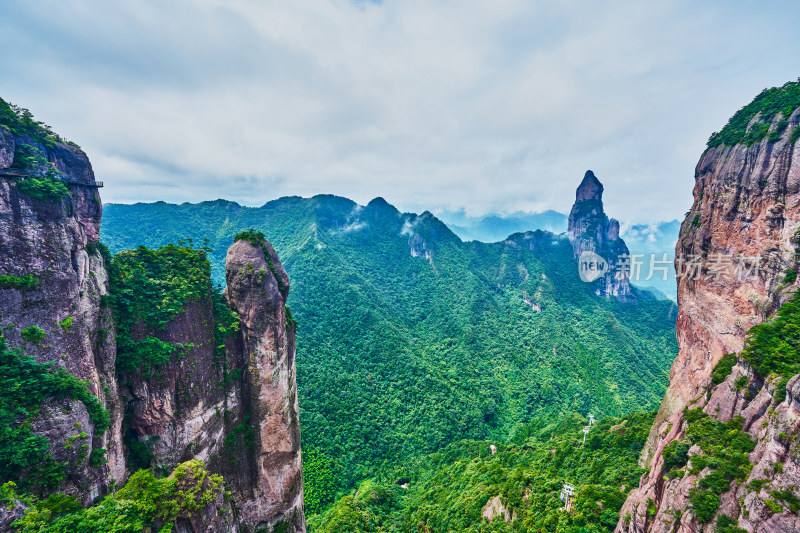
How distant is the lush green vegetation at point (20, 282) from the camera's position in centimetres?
1288

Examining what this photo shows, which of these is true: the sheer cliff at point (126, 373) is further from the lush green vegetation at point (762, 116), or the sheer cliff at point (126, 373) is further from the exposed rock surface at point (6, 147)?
the lush green vegetation at point (762, 116)

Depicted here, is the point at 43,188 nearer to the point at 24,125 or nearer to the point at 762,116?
the point at 24,125

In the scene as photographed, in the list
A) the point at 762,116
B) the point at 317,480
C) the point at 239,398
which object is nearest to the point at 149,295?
the point at 239,398

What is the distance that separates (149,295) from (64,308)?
3938mm

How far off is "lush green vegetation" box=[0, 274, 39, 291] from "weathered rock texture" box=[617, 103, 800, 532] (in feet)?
102

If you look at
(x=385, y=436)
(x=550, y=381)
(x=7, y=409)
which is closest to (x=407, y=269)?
(x=550, y=381)

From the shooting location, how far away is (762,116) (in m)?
26.2

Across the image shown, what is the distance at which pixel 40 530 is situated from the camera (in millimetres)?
10539

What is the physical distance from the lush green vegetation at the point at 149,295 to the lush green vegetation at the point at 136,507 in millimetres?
5850

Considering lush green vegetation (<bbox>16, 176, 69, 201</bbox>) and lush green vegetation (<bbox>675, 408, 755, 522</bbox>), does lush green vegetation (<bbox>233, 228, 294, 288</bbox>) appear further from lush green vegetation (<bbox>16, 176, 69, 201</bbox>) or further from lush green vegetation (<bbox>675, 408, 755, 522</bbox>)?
lush green vegetation (<bbox>675, 408, 755, 522</bbox>)

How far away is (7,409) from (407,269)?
112106 mm

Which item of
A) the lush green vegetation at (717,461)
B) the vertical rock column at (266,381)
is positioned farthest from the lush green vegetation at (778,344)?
the vertical rock column at (266,381)

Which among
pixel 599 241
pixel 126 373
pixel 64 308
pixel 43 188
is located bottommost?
pixel 126 373

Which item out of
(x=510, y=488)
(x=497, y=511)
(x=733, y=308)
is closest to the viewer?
(x=733, y=308)
